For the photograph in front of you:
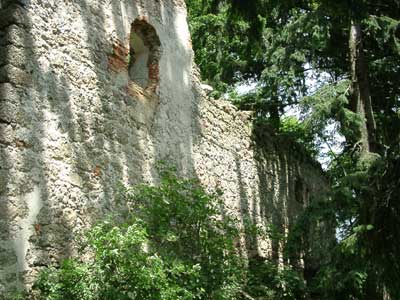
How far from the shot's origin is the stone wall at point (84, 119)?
16.7 feet

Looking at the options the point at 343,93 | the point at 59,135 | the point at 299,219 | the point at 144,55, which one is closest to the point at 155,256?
the point at 59,135

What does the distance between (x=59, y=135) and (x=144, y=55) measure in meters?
2.44

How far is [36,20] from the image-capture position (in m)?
5.62

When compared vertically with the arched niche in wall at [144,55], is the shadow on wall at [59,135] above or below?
below

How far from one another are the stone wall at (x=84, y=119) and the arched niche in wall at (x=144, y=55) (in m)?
0.01

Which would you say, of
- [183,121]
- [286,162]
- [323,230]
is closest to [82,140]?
[183,121]

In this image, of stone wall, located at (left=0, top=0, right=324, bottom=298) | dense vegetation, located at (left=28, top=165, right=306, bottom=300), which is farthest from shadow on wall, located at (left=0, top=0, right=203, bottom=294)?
dense vegetation, located at (left=28, top=165, right=306, bottom=300)

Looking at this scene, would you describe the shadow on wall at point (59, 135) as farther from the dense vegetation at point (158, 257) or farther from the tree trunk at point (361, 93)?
the tree trunk at point (361, 93)

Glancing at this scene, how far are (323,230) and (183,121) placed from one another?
3165 mm

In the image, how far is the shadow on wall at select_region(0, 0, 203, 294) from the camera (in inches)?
197

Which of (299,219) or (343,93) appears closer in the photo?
(299,219)

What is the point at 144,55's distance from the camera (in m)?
7.69

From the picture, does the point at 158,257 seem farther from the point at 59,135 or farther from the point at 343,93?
A: the point at 343,93

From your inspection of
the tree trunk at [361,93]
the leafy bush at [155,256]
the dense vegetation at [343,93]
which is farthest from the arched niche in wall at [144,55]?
the tree trunk at [361,93]
